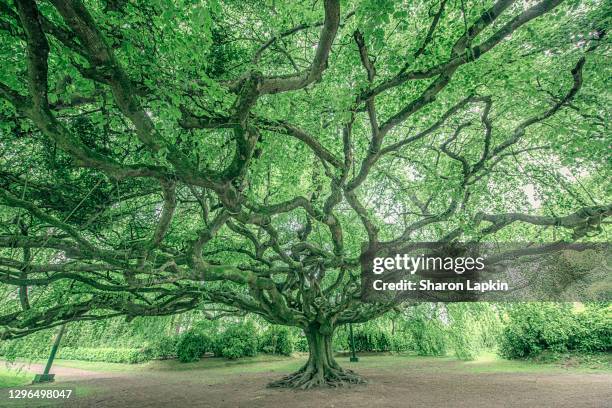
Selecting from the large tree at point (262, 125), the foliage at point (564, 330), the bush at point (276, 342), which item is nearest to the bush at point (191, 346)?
the bush at point (276, 342)

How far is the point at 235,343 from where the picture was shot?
82.9 feet

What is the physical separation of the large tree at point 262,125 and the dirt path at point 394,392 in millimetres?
2836

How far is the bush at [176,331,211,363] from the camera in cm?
2448

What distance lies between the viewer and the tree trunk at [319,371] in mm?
13794

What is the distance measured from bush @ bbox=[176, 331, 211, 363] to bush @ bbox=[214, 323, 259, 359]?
96cm

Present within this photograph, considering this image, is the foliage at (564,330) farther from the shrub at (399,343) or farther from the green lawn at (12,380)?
the green lawn at (12,380)

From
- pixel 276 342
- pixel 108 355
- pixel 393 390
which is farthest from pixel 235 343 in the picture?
pixel 393 390

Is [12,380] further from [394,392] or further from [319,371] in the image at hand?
[394,392]

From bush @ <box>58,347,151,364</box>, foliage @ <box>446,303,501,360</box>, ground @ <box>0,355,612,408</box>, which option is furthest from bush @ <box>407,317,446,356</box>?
bush @ <box>58,347,151,364</box>

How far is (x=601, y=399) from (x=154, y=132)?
502 inches

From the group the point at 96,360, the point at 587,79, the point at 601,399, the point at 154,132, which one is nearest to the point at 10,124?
the point at 154,132

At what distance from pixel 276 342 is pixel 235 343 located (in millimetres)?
3508

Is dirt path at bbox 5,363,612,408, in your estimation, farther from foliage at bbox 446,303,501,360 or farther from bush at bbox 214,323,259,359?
bush at bbox 214,323,259,359

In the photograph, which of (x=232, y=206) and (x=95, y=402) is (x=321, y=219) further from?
(x=95, y=402)
